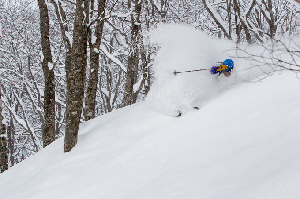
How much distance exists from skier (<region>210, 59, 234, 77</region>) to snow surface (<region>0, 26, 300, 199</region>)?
0.57ft

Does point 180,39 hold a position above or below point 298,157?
above

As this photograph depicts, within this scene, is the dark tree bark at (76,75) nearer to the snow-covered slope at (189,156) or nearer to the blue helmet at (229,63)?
the snow-covered slope at (189,156)

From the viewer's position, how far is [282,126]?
9.18ft

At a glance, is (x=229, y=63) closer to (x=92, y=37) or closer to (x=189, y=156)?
(x=189, y=156)

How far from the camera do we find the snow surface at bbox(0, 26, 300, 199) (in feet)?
7.11

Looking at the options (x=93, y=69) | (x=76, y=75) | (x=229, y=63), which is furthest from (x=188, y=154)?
(x=93, y=69)

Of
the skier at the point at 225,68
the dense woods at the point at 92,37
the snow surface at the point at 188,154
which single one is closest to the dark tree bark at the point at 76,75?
the dense woods at the point at 92,37

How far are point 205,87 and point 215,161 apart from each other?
2.33 meters

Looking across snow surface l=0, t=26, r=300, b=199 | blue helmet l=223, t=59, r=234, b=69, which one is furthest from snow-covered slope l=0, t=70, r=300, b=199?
blue helmet l=223, t=59, r=234, b=69

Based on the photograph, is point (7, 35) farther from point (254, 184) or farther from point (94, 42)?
point (254, 184)

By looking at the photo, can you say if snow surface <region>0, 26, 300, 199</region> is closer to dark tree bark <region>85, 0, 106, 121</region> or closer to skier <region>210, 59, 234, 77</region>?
skier <region>210, 59, 234, 77</region>

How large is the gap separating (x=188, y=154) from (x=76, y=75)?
9.52 ft

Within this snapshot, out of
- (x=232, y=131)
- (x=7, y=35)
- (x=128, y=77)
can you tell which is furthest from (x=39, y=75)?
(x=232, y=131)

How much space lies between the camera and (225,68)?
4734mm
